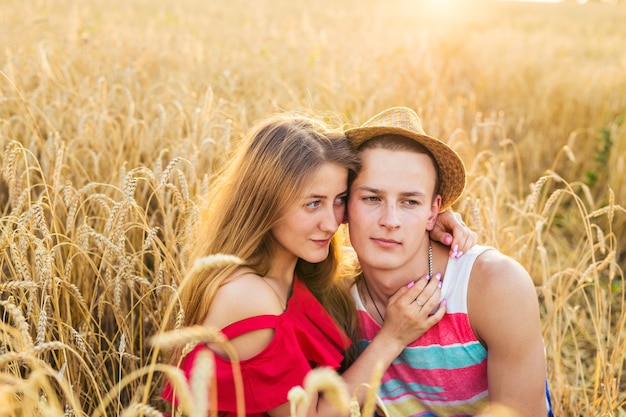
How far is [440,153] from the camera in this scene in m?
2.13

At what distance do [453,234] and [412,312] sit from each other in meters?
0.31

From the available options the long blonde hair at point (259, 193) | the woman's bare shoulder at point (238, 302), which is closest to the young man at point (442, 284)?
the long blonde hair at point (259, 193)

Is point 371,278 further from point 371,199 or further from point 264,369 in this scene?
point 264,369

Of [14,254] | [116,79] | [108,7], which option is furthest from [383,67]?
[108,7]

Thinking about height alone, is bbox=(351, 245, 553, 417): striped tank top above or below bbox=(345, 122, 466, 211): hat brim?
below

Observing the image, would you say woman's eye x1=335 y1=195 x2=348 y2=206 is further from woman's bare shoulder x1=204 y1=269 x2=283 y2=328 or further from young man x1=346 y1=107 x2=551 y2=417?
woman's bare shoulder x1=204 y1=269 x2=283 y2=328

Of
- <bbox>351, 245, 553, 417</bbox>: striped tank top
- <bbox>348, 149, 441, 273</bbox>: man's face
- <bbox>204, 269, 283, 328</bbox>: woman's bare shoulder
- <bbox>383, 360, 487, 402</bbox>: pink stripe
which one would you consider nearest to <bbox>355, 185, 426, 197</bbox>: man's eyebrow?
<bbox>348, 149, 441, 273</bbox>: man's face

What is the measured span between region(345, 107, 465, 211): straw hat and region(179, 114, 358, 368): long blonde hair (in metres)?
0.07

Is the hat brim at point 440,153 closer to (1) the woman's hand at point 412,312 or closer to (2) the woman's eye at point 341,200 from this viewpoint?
(2) the woman's eye at point 341,200

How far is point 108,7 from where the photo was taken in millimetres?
10016

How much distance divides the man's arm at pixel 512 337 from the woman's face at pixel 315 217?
51cm

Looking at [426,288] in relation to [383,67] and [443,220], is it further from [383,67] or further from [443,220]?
[383,67]

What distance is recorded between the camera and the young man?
6.52 feet

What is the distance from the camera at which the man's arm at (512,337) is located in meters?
1.97
